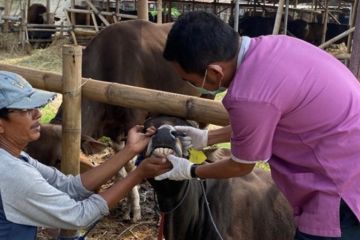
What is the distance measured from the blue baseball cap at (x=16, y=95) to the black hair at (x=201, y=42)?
76 centimetres

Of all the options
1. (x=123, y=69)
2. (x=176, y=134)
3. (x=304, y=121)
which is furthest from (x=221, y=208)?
(x=123, y=69)

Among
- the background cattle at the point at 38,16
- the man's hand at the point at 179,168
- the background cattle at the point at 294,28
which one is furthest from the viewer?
the background cattle at the point at 294,28

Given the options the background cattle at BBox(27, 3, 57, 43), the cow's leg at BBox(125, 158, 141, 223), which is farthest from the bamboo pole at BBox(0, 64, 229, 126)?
the background cattle at BBox(27, 3, 57, 43)

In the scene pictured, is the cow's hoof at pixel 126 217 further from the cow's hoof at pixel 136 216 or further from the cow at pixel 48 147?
the cow at pixel 48 147

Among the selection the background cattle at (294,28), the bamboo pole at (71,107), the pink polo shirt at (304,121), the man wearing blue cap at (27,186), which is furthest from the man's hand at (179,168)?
the background cattle at (294,28)

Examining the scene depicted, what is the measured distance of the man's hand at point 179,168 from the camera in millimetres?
2623

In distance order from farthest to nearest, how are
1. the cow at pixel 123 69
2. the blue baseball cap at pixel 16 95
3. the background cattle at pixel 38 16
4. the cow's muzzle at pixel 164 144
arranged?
the background cattle at pixel 38 16 → the cow at pixel 123 69 → the cow's muzzle at pixel 164 144 → the blue baseball cap at pixel 16 95

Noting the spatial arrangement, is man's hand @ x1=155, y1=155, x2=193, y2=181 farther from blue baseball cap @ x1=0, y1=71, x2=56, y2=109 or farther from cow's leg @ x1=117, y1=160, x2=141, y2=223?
cow's leg @ x1=117, y1=160, x2=141, y2=223

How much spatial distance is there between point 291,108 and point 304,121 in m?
0.09

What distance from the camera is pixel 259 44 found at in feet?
7.55

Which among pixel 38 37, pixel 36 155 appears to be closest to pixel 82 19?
pixel 38 37

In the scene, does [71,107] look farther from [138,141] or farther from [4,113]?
[4,113]

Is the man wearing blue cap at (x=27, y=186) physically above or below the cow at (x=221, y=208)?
above

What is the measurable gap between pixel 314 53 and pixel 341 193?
0.61 metres
